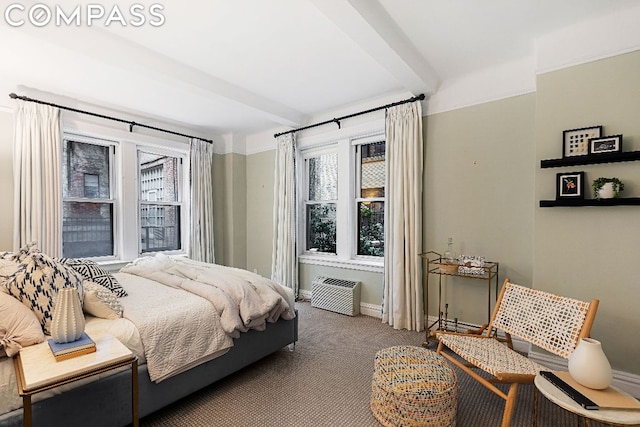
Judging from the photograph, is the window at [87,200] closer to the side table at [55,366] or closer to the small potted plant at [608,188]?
the side table at [55,366]

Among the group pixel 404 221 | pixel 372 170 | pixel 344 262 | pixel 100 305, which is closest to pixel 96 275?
pixel 100 305

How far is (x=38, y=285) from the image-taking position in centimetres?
169

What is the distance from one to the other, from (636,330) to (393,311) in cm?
191

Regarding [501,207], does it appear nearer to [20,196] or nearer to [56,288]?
[56,288]

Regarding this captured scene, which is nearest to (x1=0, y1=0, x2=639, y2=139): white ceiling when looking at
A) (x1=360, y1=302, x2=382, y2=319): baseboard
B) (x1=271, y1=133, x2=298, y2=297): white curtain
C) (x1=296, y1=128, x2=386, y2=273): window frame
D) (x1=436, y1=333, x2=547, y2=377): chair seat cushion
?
(x1=296, y1=128, x2=386, y2=273): window frame

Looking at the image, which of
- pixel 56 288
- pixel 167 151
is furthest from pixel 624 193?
pixel 167 151

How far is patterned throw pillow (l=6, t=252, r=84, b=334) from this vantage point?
1648mm

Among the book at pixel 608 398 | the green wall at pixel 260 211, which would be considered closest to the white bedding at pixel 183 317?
the book at pixel 608 398

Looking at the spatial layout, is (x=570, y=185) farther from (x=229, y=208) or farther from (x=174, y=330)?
(x=229, y=208)

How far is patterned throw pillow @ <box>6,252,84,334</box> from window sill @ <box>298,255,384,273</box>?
2.90 metres

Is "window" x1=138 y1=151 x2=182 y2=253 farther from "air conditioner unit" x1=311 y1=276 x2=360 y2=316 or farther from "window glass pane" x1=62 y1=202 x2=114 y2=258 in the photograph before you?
"air conditioner unit" x1=311 y1=276 x2=360 y2=316

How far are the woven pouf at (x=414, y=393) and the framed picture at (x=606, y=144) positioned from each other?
1.88 meters

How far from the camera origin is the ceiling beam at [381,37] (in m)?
→ 1.96

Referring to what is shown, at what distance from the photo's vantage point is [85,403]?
156cm
